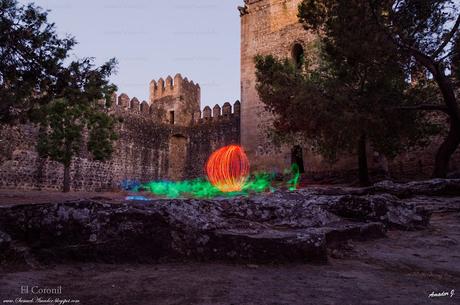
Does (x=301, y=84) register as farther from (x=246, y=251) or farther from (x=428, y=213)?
(x=246, y=251)

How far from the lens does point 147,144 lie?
23.0m

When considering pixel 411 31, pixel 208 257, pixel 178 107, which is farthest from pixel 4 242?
pixel 178 107

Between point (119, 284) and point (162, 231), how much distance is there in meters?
0.73

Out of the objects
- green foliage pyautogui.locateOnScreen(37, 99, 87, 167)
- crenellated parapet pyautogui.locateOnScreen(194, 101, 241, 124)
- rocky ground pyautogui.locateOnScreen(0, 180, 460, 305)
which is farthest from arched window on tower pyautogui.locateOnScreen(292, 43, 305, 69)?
rocky ground pyautogui.locateOnScreen(0, 180, 460, 305)

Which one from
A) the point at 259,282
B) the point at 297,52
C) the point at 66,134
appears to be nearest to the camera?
the point at 259,282

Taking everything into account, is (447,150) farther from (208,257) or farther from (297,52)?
(297,52)

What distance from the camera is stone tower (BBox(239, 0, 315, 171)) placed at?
64.2 ft

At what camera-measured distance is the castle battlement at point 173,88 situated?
25.2 meters

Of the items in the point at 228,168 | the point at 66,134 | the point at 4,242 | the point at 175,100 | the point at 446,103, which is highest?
the point at 175,100

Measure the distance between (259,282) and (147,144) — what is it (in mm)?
21210

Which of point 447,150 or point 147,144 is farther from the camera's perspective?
point 147,144

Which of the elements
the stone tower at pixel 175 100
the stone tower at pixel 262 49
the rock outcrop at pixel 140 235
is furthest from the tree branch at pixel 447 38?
the stone tower at pixel 175 100

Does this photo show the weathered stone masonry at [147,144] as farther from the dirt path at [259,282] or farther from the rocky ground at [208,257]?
the dirt path at [259,282]

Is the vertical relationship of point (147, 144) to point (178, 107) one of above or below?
below
